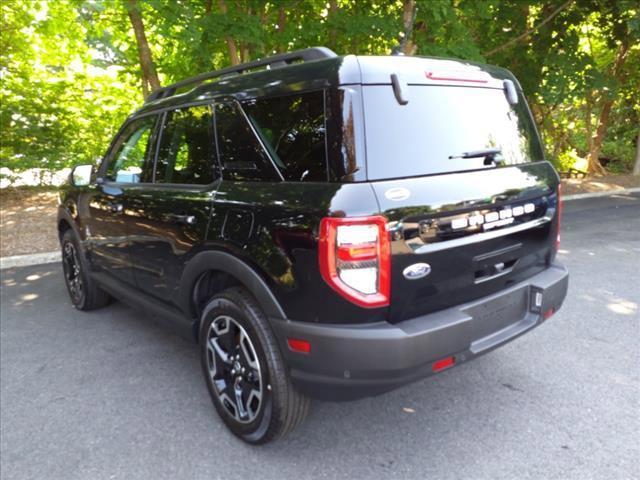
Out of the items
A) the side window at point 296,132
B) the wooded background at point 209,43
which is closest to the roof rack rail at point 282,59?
the side window at point 296,132

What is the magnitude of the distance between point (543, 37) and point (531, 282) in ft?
34.7

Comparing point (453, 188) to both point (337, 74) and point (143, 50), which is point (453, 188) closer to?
point (337, 74)

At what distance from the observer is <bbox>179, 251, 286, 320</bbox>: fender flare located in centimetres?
223

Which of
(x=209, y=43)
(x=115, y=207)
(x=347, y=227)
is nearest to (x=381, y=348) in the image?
(x=347, y=227)

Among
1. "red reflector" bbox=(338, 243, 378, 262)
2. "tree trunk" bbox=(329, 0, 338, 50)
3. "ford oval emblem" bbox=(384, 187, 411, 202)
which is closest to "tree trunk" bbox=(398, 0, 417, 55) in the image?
"tree trunk" bbox=(329, 0, 338, 50)

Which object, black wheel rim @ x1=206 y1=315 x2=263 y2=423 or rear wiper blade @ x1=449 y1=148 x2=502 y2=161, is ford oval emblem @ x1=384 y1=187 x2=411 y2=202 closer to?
rear wiper blade @ x1=449 y1=148 x2=502 y2=161

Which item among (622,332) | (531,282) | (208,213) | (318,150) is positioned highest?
(318,150)

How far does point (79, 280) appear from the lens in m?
4.49

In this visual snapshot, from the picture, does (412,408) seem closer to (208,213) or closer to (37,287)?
(208,213)

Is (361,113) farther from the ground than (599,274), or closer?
farther from the ground

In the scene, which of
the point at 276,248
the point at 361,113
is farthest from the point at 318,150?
the point at 276,248

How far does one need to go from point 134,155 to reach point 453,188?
8.10 feet

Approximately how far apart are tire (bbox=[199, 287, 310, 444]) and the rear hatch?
654 millimetres

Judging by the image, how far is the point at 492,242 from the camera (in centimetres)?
236
